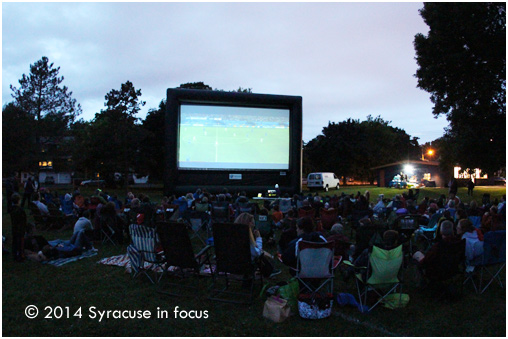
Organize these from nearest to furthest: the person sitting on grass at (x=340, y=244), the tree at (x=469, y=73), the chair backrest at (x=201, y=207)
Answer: the person sitting on grass at (x=340, y=244)
the chair backrest at (x=201, y=207)
the tree at (x=469, y=73)

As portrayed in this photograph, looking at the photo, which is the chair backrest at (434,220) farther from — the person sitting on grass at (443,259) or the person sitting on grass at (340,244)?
the person sitting on grass at (443,259)

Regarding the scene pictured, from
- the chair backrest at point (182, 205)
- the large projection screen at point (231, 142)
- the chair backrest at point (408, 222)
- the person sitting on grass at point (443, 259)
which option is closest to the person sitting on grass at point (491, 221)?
the chair backrest at point (408, 222)

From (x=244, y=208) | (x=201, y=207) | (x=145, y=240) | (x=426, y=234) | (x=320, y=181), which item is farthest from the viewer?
(x=320, y=181)

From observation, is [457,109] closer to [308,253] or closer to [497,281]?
[497,281]

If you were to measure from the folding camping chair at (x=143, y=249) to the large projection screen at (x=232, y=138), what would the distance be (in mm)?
9504

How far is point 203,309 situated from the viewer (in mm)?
4051

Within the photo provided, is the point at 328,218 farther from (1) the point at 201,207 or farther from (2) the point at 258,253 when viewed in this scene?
(2) the point at 258,253

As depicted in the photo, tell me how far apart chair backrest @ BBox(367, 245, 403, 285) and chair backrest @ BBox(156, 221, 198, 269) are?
74.1 inches

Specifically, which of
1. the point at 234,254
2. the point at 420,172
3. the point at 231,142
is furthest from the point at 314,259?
the point at 420,172

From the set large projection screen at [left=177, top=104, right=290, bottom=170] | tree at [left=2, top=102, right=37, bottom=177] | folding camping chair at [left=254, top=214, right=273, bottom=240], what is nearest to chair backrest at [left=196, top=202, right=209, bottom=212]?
folding camping chair at [left=254, top=214, right=273, bottom=240]

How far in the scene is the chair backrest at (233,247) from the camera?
167 inches

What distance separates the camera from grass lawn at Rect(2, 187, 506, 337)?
3.51 meters

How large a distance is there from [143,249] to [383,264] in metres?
2.83

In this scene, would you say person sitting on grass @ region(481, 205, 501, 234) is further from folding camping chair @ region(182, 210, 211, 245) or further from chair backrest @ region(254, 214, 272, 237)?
folding camping chair @ region(182, 210, 211, 245)
